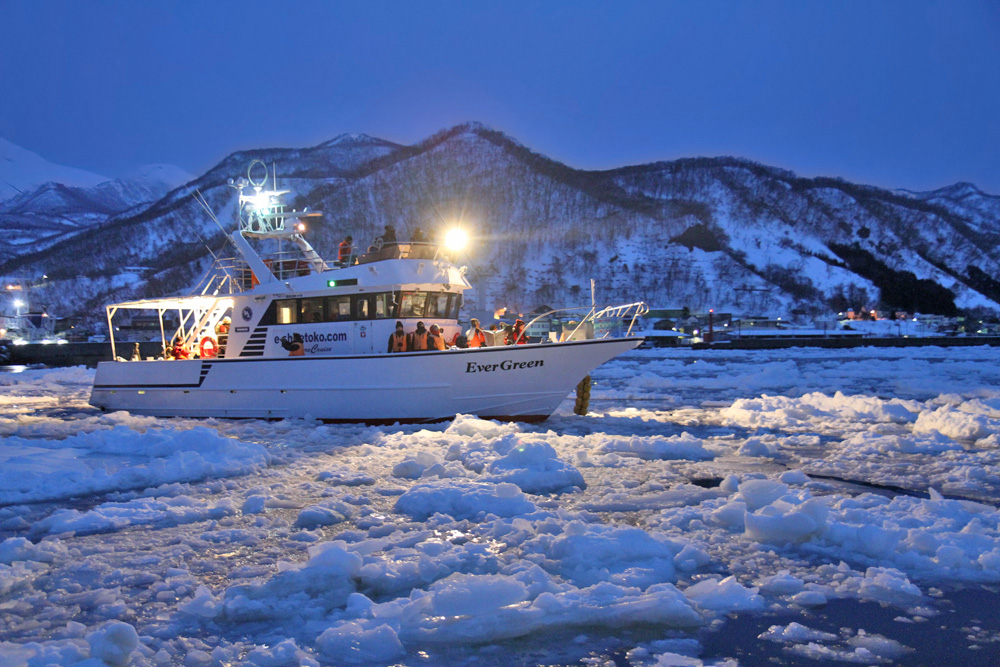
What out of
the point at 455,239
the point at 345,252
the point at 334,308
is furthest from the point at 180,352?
the point at 455,239

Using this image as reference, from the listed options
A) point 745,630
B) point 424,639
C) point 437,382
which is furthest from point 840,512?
point 437,382

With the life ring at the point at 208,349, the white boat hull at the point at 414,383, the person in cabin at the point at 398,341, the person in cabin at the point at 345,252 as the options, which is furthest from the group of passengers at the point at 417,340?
the life ring at the point at 208,349

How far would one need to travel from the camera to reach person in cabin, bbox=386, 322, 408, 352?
41.3 ft

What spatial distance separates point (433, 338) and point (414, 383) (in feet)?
3.51

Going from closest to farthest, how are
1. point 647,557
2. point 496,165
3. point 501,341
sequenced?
point 647,557 < point 501,341 < point 496,165

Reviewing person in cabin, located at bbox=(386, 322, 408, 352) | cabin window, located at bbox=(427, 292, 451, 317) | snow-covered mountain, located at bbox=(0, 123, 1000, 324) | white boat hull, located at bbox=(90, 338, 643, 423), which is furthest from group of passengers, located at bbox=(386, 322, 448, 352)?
snow-covered mountain, located at bbox=(0, 123, 1000, 324)

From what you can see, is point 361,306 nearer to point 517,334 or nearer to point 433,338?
point 433,338

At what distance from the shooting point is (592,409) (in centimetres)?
1573

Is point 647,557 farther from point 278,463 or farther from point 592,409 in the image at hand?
point 592,409

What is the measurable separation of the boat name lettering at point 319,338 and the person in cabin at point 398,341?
1.19m

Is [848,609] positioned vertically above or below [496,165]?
below

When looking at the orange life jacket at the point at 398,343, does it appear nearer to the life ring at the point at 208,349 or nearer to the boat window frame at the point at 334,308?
the boat window frame at the point at 334,308

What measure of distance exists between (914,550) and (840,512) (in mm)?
811

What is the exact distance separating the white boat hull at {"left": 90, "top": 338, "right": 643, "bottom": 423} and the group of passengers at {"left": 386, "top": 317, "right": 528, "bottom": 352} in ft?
1.95
